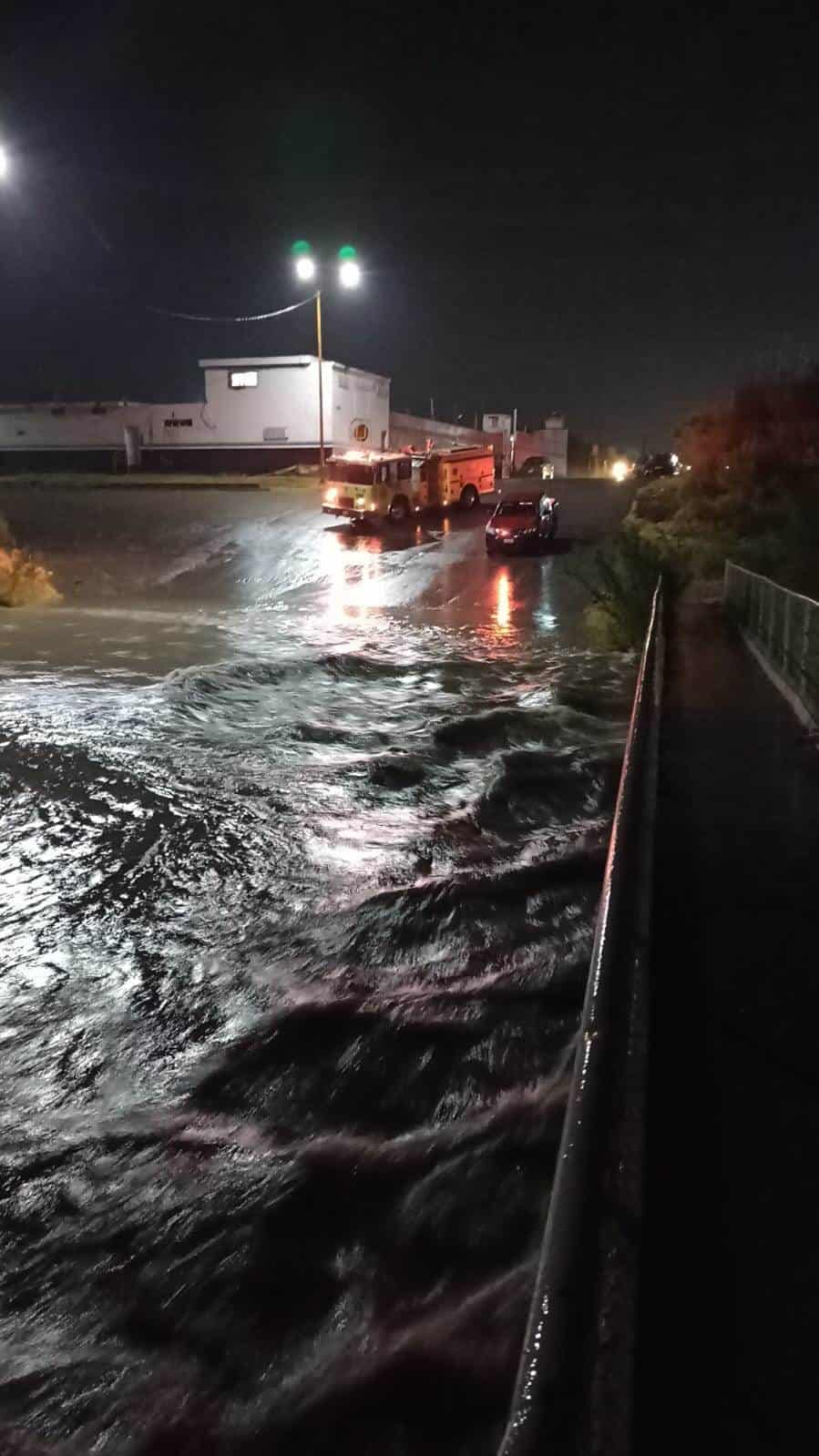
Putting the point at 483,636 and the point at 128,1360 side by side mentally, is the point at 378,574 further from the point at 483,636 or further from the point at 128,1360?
the point at 128,1360

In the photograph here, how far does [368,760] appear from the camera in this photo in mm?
10836

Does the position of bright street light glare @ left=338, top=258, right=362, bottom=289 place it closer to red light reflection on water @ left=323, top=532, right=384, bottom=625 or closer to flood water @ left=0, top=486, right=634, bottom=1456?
red light reflection on water @ left=323, top=532, right=384, bottom=625

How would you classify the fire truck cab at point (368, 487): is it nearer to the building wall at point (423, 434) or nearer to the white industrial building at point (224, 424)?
the white industrial building at point (224, 424)

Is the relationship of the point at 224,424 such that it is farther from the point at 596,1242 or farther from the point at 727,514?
the point at 596,1242

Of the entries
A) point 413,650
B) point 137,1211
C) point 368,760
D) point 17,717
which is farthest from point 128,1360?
point 413,650

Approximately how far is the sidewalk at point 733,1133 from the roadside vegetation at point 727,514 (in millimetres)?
10317

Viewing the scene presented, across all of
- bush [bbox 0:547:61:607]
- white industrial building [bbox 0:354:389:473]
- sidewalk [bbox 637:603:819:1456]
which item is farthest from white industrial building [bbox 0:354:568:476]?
sidewalk [bbox 637:603:819:1456]

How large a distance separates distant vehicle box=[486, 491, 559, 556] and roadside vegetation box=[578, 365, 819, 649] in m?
1.97

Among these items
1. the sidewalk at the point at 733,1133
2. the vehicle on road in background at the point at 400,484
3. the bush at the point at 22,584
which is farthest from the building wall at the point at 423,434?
the sidewalk at the point at 733,1133

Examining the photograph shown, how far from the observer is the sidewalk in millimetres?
2719

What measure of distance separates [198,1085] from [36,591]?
785 inches

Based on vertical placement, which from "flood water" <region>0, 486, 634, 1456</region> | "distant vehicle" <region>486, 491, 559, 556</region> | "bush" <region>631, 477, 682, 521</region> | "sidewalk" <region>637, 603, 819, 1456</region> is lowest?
"flood water" <region>0, 486, 634, 1456</region>

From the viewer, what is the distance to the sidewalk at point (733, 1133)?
2.72 meters

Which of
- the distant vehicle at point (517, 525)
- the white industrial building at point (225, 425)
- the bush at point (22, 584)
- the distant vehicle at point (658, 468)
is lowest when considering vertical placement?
the bush at point (22, 584)
